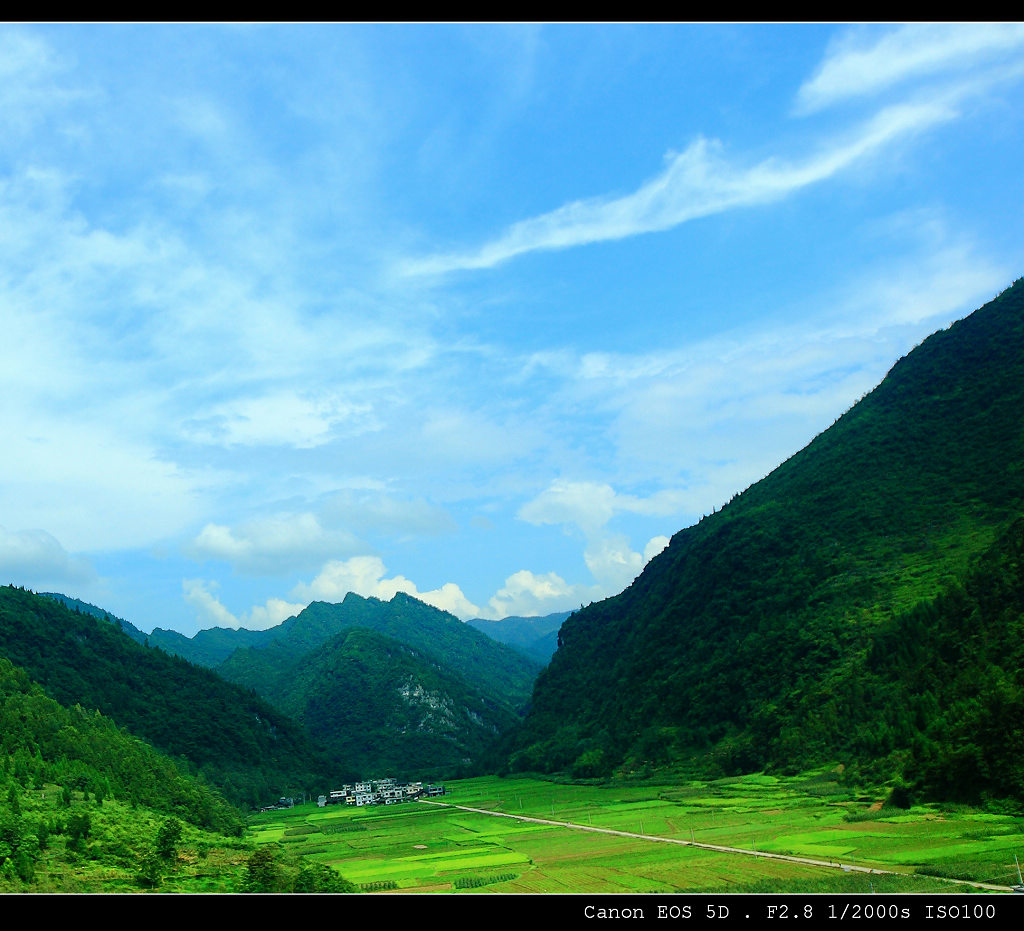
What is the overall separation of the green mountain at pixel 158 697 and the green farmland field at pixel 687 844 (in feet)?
120

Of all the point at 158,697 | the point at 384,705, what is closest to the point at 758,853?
the point at 158,697

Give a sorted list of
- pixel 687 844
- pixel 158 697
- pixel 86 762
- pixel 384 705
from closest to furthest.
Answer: pixel 687 844, pixel 86 762, pixel 158 697, pixel 384 705

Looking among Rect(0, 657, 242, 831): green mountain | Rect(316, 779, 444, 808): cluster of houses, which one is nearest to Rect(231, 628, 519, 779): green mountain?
Rect(316, 779, 444, 808): cluster of houses

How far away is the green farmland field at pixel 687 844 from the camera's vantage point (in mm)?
27156

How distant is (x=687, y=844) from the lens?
37.8 metres

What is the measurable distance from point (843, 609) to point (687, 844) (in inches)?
1885

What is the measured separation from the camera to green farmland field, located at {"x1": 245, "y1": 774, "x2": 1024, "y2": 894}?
89.1ft

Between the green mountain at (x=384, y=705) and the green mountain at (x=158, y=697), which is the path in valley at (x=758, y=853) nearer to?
the green mountain at (x=158, y=697)

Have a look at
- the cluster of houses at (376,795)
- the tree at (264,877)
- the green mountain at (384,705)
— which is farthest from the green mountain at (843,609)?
the tree at (264,877)

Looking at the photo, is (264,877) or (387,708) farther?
(387,708)

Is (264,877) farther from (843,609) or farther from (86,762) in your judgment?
(843,609)

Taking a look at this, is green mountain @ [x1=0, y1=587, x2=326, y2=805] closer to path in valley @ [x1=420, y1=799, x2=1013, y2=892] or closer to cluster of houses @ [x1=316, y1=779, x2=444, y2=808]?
cluster of houses @ [x1=316, y1=779, x2=444, y2=808]

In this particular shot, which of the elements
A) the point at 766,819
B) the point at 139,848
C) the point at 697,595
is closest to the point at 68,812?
the point at 139,848
